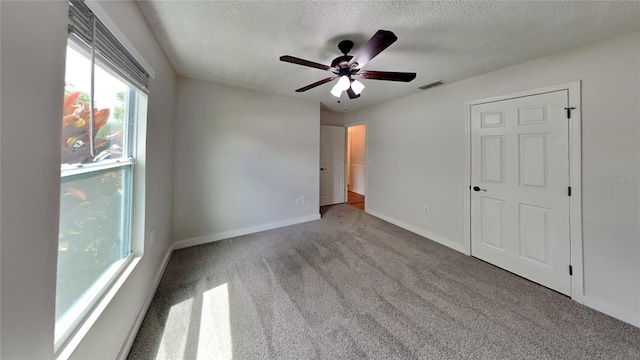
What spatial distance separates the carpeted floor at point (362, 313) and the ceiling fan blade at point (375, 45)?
6.64 feet

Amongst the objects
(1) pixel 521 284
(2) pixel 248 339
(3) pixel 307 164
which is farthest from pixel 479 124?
(2) pixel 248 339

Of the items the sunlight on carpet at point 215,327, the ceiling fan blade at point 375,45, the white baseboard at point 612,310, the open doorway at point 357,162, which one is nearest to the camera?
the ceiling fan blade at point 375,45

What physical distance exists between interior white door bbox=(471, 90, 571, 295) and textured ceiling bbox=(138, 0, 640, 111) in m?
0.57

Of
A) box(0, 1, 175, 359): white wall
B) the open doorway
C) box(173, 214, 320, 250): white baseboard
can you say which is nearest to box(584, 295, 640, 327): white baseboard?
box(173, 214, 320, 250): white baseboard

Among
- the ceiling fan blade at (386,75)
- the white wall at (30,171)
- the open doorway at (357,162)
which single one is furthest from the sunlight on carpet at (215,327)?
the open doorway at (357,162)

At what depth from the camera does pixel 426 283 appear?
2.13 meters

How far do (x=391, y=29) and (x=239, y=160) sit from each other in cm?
255

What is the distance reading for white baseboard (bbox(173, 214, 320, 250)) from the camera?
2904 millimetres

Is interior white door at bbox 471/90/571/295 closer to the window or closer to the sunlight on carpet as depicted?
the sunlight on carpet

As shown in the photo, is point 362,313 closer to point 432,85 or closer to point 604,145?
point 604,145

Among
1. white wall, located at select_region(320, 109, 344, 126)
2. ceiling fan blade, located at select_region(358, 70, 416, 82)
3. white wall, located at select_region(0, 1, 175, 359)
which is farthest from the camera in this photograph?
white wall, located at select_region(320, 109, 344, 126)

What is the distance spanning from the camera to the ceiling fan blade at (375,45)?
4.22ft

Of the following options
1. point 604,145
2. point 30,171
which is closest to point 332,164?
point 604,145

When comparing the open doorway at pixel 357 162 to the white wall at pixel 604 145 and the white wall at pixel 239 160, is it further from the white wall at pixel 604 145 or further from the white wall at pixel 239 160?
the white wall at pixel 604 145
